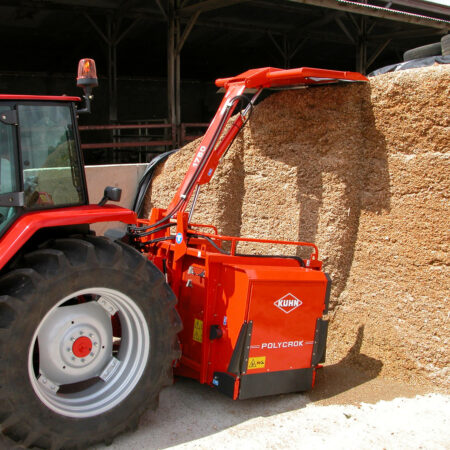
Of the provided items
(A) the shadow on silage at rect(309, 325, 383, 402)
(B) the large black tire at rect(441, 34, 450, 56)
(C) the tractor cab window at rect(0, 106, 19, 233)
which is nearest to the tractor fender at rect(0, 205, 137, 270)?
(C) the tractor cab window at rect(0, 106, 19, 233)

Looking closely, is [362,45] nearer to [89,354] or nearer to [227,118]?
[227,118]

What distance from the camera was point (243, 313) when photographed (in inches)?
143

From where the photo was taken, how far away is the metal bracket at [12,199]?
3076 millimetres

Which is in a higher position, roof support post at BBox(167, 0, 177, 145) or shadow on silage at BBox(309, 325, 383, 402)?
roof support post at BBox(167, 0, 177, 145)

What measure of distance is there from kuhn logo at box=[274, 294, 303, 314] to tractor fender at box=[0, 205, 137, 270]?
1118 millimetres

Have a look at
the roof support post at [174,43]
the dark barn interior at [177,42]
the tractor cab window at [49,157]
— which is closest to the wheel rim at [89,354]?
the tractor cab window at [49,157]

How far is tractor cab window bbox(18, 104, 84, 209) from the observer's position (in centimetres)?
318

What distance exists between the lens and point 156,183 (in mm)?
6473

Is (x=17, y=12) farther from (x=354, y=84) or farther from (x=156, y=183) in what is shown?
(x=354, y=84)

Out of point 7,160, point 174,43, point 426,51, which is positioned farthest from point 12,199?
point 174,43

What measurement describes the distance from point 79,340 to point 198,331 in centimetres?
85

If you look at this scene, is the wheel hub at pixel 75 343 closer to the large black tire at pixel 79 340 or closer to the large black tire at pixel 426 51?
the large black tire at pixel 79 340

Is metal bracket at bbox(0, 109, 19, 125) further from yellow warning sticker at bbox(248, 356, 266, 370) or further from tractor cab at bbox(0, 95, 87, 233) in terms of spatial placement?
yellow warning sticker at bbox(248, 356, 266, 370)

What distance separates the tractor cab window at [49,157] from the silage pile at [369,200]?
2.31 meters
